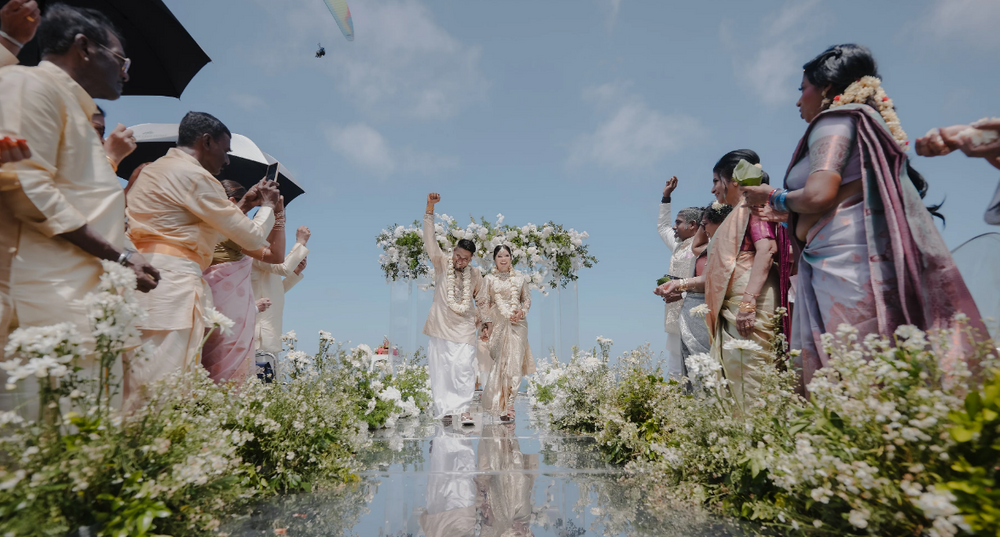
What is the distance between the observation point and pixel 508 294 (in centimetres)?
765

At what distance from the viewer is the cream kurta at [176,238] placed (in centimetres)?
250

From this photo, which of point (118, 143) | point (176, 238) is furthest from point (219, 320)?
point (118, 143)

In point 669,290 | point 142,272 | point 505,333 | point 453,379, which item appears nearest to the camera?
point 142,272

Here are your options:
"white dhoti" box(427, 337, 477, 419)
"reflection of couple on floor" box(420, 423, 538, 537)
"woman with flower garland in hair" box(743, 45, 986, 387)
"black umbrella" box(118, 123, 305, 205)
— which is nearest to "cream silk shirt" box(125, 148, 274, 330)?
"reflection of couple on floor" box(420, 423, 538, 537)

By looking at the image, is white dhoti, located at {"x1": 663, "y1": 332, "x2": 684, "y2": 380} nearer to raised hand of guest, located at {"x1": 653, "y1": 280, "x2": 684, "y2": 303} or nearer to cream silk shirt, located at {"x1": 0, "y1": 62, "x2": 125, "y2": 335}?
raised hand of guest, located at {"x1": 653, "y1": 280, "x2": 684, "y2": 303}

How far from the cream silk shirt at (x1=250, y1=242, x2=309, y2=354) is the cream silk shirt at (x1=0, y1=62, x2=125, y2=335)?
3.32m

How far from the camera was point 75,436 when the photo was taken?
1583 millimetres

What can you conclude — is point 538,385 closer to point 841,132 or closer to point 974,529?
point 841,132

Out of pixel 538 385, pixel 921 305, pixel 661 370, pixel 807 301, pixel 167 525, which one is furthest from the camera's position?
pixel 538 385

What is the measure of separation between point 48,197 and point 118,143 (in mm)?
899

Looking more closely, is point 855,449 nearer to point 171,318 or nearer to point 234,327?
point 171,318

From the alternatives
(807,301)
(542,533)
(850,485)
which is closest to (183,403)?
(542,533)

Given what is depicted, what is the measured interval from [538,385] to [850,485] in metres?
7.62

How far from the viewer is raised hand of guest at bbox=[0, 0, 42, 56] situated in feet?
6.44
